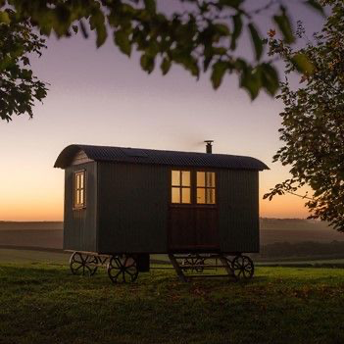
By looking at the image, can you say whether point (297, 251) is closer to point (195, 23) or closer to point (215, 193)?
point (215, 193)

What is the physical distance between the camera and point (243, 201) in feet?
72.7

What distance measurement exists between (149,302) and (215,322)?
2.42 metres

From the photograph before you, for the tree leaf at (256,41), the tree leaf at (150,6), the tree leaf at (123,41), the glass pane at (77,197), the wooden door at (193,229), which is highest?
the tree leaf at (150,6)

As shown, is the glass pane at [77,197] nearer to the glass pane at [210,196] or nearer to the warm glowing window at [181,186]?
the warm glowing window at [181,186]

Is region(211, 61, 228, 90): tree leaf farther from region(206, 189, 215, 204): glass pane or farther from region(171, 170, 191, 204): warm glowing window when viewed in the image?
region(206, 189, 215, 204): glass pane

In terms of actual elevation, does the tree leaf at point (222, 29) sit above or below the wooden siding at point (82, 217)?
above

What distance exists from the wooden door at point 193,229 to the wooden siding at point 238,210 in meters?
0.39

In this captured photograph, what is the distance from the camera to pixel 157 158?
20.6 metres

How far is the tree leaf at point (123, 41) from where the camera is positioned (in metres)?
4.98

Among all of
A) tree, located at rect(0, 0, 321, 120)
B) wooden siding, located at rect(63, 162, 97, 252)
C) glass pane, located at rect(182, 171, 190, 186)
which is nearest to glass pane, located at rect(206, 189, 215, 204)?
glass pane, located at rect(182, 171, 190, 186)

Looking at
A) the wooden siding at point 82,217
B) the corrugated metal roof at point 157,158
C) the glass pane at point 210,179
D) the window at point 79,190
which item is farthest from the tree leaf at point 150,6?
the glass pane at point 210,179

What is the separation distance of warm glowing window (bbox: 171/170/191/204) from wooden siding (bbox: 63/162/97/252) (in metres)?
2.62

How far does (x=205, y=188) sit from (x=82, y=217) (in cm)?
418

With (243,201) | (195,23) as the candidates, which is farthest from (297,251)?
(195,23)
